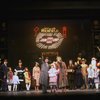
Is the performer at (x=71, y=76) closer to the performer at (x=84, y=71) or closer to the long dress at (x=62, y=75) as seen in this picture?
the performer at (x=84, y=71)

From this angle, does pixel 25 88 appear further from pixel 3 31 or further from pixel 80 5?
pixel 80 5

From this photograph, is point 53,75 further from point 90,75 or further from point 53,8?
point 53,8

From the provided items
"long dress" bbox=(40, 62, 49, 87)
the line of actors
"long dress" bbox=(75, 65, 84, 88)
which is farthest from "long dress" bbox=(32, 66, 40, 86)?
"long dress" bbox=(40, 62, 49, 87)

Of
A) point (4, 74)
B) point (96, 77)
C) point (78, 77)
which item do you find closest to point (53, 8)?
point (78, 77)

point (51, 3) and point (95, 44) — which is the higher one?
point (51, 3)

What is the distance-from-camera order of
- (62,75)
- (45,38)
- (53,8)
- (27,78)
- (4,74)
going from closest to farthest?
(62,75), (4,74), (27,78), (53,8), (45,38)

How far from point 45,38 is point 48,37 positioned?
0.19 meters

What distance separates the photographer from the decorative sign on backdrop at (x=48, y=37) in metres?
30.6

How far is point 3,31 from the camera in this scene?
3075cm

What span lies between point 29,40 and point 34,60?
128cm

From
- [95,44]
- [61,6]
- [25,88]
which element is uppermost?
[61,6]

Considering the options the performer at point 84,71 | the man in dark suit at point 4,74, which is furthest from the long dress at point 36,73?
the performer at point 84,71

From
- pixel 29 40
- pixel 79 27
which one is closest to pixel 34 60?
pixel 29 40

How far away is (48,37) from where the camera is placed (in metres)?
30.8
